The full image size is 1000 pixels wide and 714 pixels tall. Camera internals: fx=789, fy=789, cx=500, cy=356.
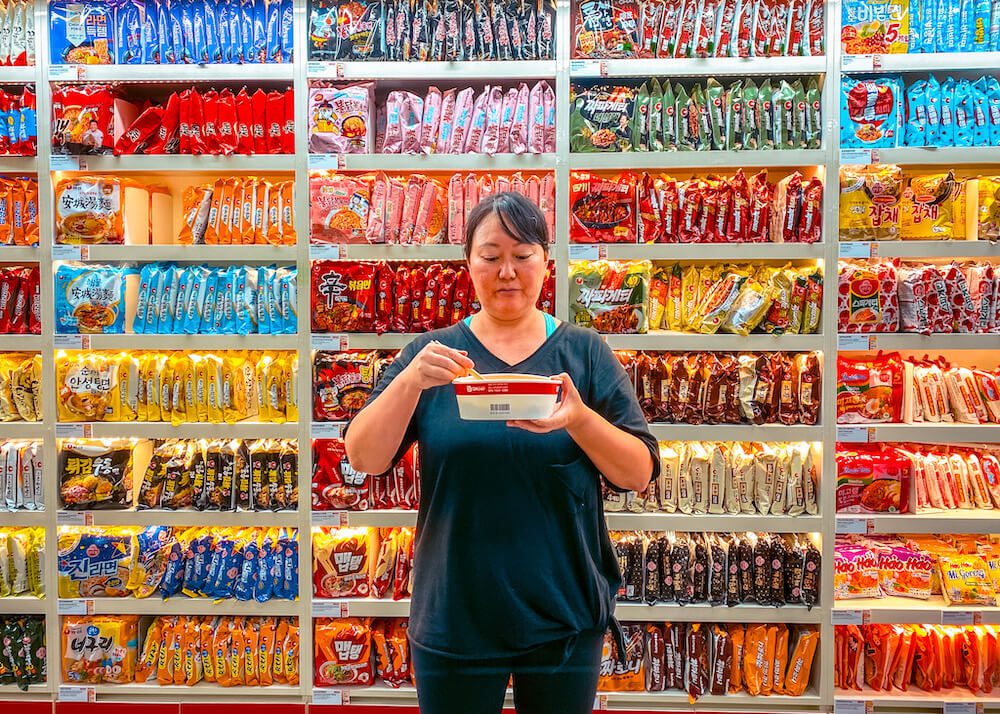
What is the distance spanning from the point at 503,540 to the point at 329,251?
5.79 feet

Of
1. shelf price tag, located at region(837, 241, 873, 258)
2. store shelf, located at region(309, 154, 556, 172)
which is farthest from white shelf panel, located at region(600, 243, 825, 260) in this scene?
store shelf, located at region(309, 154, 556, 172)

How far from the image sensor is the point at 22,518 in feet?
9.94

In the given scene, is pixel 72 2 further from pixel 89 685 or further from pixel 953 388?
pixel 953 388

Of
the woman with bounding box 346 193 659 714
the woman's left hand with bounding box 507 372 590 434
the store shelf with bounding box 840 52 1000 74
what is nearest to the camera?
the woman's left hand with bounding box 507 372 590 434

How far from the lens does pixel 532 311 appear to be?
64.1 inches

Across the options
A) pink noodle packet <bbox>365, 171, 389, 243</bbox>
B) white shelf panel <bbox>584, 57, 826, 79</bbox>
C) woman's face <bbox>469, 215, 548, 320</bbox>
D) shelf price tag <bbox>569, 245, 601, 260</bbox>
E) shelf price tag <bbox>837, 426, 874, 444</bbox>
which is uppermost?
white shelf panel <bbox>584, 57, 826, 79</bbox>

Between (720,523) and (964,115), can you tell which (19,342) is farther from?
(964,115)

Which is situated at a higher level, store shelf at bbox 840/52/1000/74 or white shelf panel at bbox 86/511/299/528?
store shelf at bbox 840/52/1000/74

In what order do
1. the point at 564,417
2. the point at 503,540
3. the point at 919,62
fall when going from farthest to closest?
1. the point at 919,62
2. the point at 503,540
3. the point at 564,417

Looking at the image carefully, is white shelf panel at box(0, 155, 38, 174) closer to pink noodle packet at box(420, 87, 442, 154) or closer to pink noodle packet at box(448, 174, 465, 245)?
pink noodle packet at box(420, 87, 442, 154)

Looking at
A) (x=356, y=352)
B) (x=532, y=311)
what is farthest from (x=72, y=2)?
(x=532, y=311)

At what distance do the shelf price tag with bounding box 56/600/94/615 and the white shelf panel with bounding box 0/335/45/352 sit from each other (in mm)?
973

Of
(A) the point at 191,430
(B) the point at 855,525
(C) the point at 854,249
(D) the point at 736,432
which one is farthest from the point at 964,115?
(A) the point at 191,430

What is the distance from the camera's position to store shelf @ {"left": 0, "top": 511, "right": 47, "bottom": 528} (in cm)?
303
